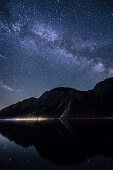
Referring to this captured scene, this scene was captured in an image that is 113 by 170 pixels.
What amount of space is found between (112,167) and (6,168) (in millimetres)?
8616

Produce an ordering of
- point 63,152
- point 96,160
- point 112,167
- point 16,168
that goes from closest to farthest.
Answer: point 112,167, point 16,168, point 96,160, point 63,152

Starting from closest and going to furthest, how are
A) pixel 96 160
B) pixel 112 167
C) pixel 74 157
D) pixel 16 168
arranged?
pixel 112 167 → pixel 16 168 → pixel 96 160 → pixel 74 157

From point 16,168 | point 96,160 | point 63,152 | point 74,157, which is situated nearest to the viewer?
point 16,168

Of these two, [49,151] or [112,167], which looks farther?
[49,151]

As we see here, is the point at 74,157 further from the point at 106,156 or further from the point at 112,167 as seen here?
the point at 112,167

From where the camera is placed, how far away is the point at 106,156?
18328 mm

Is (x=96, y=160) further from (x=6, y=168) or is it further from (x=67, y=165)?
(x=6, y=168)

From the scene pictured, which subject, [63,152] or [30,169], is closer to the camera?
[30,169]

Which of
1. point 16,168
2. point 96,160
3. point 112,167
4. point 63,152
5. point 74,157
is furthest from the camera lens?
point 63,152

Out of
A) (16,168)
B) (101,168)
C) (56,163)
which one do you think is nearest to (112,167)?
(101,168)

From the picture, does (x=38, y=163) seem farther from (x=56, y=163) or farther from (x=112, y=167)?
(x=112, y=167)

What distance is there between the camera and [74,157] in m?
19.0

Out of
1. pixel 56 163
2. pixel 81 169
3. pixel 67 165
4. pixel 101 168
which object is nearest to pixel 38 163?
pixel 56 163

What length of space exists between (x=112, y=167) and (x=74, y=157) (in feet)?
17.2
